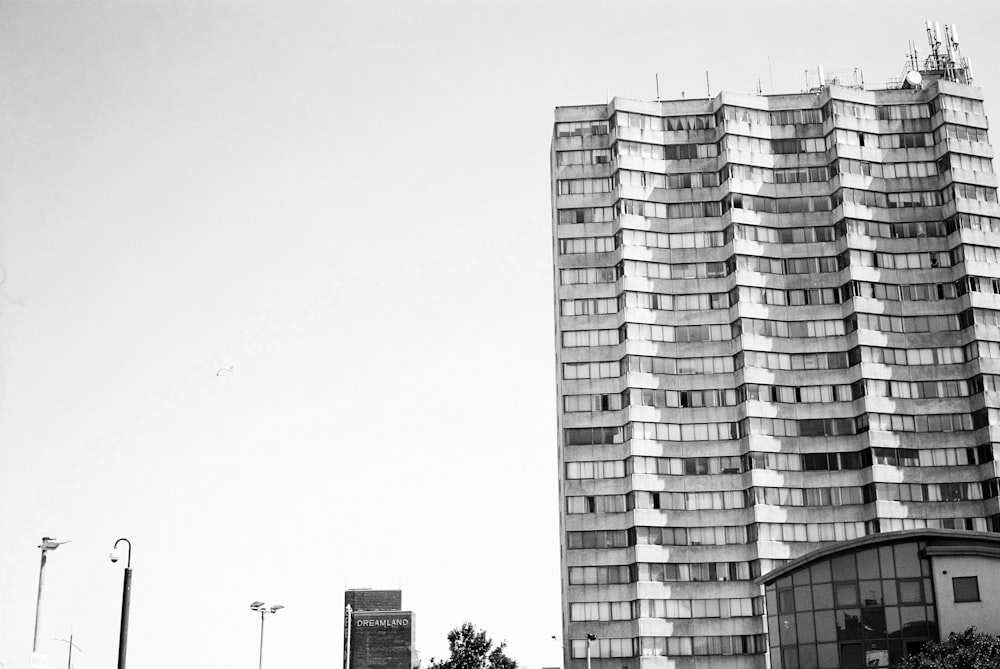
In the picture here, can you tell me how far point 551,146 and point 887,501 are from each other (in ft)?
190

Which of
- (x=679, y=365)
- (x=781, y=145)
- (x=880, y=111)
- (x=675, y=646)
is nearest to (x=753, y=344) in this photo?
(x=679, y=365)

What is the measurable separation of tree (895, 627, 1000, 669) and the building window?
110 inches

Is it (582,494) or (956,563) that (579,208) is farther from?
(956,563)

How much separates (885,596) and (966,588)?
14.8ft

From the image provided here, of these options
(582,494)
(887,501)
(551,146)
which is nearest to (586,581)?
(582,494)

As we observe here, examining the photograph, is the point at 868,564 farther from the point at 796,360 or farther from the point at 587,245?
the point at 587,245

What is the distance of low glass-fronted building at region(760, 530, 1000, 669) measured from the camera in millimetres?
66812

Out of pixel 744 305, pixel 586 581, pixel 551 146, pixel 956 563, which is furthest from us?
pixel 551 146

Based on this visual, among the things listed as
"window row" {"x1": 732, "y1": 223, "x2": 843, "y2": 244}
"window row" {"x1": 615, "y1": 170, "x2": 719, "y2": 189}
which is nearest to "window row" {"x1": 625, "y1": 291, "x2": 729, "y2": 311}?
"window row" {"x1": 732, "y1": 223, "x2": 843, "y2": 244}

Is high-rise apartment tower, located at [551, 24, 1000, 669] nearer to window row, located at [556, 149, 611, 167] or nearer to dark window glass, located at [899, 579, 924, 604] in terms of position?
window row, located at [556, 149, 611, 167]

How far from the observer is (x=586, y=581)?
125125 mm

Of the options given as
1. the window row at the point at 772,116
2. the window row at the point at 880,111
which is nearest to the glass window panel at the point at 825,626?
the window row at the point at 772,116

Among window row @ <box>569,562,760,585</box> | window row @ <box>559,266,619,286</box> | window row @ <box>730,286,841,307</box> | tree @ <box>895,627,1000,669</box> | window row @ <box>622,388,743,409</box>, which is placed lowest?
tree @ <box>895,627,1000,669</box>

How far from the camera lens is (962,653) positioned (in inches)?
2410
